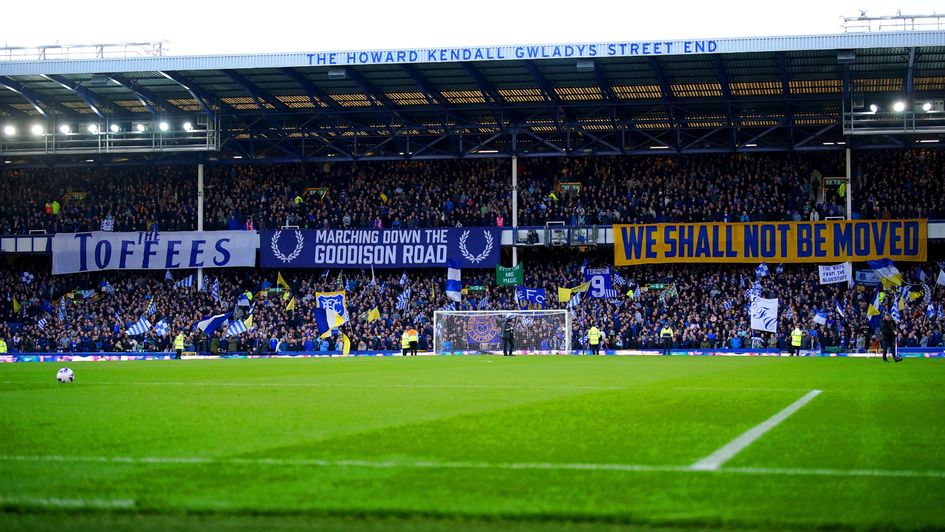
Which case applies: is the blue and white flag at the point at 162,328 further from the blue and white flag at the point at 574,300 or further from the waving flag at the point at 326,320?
the blue and white flag at the point at 574,300

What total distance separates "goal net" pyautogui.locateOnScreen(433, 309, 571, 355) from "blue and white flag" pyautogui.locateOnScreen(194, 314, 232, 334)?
1077cm

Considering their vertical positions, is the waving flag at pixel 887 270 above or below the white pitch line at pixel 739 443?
above

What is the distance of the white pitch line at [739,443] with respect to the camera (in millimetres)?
7821

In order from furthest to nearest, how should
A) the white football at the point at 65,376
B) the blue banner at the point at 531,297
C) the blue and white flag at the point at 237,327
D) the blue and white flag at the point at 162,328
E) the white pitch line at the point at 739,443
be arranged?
the blue banner at the point at 531,297, the blue and white flag at the point at 162,328, the blue and white flag at the point at 237,327, the white football at the point at 65,376, the white pitch line at the point at 739,443

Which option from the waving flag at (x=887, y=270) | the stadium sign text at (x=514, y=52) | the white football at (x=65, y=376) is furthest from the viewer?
the waving flag at (x=887, y=270)

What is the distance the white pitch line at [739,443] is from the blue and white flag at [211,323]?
136 ft

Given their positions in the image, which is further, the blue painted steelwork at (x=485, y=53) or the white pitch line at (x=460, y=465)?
the blue painted steelwork at (x=485, y=53)

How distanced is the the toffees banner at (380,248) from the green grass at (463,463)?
127ft

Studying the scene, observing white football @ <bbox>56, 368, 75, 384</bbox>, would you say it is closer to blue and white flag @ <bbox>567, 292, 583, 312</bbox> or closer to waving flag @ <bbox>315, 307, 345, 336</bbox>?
waving flag @ <bbox>315, 307, 345, 336</bbox>

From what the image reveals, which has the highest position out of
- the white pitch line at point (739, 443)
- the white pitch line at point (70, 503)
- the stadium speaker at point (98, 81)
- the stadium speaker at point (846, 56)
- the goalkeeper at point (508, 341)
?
the stadium speaker at point (98, 81)

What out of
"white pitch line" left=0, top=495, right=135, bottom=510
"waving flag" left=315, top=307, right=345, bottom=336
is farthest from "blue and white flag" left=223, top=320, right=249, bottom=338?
"white pitch line" left=0, top=495, right=135, bottom=510

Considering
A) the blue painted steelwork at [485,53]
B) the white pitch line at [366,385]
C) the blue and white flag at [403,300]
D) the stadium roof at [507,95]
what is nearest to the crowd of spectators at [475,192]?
the stadium roof at [507,95]

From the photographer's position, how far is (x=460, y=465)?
25.9ft

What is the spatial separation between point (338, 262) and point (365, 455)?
4680cm
